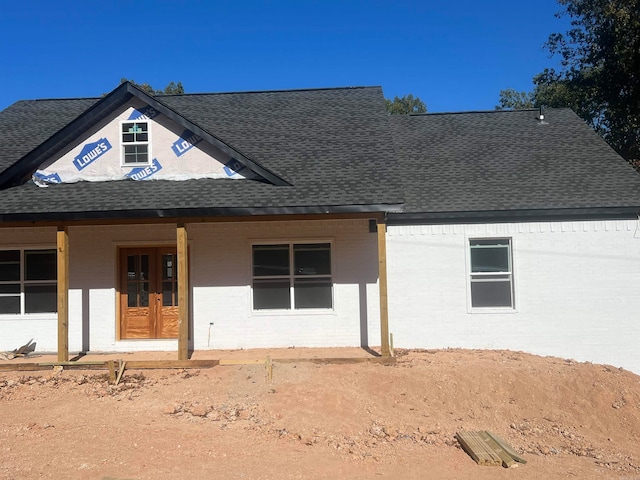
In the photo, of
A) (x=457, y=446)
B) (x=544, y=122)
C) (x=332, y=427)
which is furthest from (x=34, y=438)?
(x=544, y=122)

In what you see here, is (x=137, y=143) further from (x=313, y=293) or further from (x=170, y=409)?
(x=170, y=409)

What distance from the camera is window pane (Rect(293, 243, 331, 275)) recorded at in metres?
11.3

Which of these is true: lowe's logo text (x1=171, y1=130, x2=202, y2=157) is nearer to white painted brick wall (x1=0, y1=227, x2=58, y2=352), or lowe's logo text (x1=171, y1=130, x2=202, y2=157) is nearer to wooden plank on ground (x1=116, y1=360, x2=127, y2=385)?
white painted brick wall (x1=0, y1=227, x2=58, y2=352)

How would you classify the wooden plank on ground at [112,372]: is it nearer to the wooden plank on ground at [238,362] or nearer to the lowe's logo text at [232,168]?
the wooden plank on ground at [238,362]

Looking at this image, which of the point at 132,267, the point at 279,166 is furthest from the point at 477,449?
the point at 132,267

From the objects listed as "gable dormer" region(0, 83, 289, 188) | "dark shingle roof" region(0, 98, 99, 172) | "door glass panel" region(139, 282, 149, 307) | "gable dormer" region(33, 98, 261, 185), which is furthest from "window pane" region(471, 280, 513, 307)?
"dark shingle roof" region(0, 98, 99, 172)

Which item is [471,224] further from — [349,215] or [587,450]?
[587,450]

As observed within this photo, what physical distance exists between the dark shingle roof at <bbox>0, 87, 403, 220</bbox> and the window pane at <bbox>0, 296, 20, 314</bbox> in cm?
235

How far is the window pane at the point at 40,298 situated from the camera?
11.3 meters

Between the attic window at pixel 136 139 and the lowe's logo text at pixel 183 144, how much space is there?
567 mm

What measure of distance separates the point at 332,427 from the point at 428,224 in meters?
5.42

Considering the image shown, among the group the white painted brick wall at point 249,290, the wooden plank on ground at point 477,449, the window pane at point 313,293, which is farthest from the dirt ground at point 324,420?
the window pane at point 313,293

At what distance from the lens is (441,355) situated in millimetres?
10297

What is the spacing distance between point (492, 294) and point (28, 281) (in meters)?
9.60
